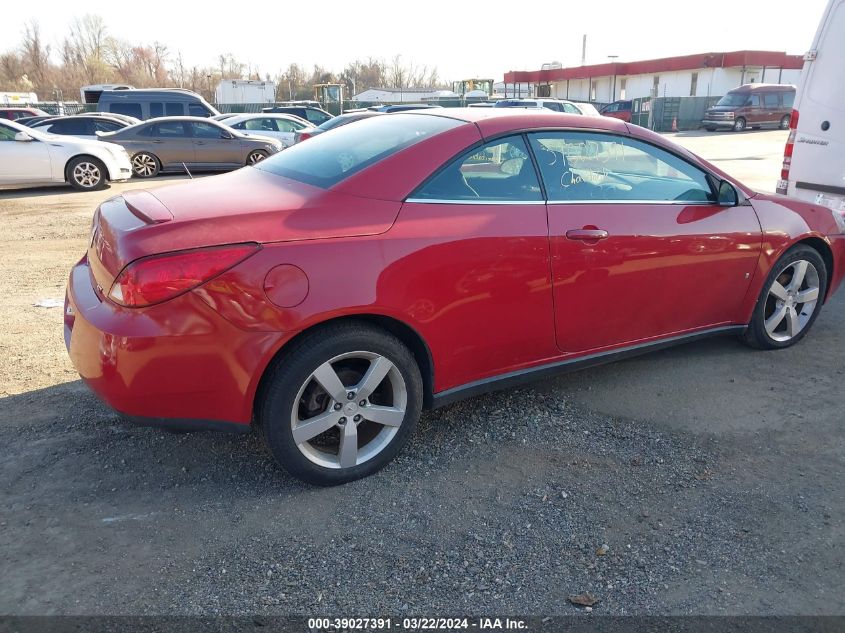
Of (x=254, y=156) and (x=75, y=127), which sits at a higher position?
(x=75, y=127)

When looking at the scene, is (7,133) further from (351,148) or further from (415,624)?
(415,624)

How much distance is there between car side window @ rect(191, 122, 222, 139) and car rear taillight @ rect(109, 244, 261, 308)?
13819 mm

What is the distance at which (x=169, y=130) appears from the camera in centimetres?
1520

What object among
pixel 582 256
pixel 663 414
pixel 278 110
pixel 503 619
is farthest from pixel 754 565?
pixel 278 110

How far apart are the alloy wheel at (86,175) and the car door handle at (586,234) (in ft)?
38.4

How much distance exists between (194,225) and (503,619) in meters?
1.88

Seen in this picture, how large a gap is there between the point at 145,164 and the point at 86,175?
8.14 feet

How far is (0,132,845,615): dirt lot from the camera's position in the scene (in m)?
2.45

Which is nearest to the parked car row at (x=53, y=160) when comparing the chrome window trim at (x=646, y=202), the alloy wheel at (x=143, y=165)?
the alloy wheel at (x=143, y=165)

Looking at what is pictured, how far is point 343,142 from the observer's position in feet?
12.0

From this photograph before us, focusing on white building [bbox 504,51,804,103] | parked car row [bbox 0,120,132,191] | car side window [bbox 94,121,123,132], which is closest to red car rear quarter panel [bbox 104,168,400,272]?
parked car row [bbox 0,120,132,191]

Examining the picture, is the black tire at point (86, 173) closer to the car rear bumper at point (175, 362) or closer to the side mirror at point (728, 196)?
the car rear bumper at point (175, 362)

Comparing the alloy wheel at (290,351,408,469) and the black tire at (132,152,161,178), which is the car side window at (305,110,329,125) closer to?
the black tire at (132,152,161,178)

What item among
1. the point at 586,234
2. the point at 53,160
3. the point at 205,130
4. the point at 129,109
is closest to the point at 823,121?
the point at 586,234
